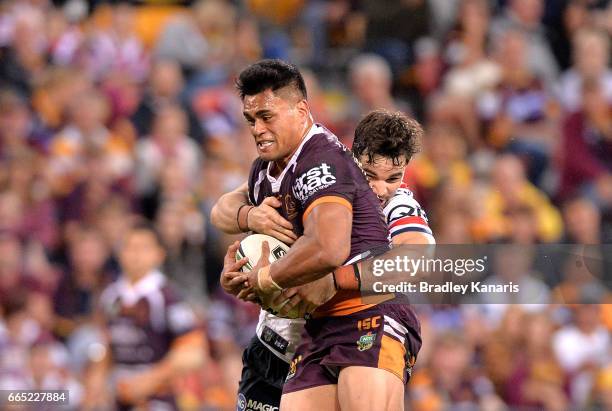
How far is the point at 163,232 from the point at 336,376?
19.1 ft

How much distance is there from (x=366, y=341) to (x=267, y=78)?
4.15 feet

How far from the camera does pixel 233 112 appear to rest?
12539 millimetres

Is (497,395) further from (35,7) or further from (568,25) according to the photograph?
(35,7)

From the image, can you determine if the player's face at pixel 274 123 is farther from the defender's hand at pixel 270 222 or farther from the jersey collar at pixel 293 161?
the defender's hand at pixel 270 222

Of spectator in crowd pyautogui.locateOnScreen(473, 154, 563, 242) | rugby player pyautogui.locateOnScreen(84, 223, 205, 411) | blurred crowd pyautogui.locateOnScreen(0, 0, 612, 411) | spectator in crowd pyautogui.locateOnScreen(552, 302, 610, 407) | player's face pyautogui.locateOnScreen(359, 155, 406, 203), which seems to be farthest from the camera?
spectator in crowd pyautogui.locateOnScreen(473, 154, 563, 242)

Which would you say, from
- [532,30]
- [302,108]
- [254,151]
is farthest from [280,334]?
[532,30]

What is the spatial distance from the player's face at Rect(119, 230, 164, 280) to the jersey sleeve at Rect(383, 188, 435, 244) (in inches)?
131

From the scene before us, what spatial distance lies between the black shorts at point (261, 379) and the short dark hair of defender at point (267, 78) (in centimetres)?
Result: 140

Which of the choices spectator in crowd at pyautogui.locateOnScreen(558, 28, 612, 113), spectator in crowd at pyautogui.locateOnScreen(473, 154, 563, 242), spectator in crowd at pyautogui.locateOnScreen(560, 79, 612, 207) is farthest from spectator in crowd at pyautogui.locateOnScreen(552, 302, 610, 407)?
spectator in crowd at pyautogui.locateOnScreen(558, 28, 612, 113)

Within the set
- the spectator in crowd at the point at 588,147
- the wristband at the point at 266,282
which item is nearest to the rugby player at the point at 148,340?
the wristband at the point at 266,282

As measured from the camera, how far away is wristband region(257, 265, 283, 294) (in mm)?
5258

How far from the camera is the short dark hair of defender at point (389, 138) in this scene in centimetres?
588

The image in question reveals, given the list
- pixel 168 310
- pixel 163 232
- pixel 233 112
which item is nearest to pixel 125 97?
pixel 233 112

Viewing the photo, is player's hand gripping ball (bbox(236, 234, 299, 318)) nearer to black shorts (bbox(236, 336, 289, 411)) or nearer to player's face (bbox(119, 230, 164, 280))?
black shorts (bbox(236, 336, 289, 411))
